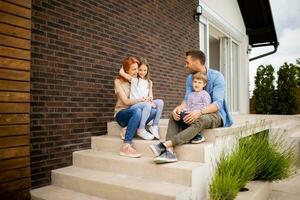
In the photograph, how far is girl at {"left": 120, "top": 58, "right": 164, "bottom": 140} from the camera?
3449 mm

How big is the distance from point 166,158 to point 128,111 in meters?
0.81

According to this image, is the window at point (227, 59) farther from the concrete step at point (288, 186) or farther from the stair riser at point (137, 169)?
the stair riser at point (137, 169)

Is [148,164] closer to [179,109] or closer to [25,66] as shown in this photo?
[179,109]

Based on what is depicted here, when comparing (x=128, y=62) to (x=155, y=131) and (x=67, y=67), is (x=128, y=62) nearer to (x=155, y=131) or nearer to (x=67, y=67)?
(x=67, y=67)

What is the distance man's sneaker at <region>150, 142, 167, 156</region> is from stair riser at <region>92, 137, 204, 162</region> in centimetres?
19

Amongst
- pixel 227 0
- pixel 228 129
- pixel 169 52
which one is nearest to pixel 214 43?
pixel 227 0

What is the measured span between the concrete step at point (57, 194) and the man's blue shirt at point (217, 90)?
1.53 meters

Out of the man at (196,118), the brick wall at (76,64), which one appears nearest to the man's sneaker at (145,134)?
the man at (196,118)

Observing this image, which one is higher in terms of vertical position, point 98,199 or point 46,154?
point 46,154

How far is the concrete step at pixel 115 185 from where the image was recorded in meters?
2.50

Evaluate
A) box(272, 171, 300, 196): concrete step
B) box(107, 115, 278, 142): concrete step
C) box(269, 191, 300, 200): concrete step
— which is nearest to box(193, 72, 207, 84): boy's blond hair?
box(107, 115, 278, 142): concrete step

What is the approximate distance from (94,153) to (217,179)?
150cm

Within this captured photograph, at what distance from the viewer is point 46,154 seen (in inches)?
130

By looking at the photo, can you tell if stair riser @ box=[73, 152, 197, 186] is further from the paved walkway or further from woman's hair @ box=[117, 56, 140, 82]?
the paved walkway
